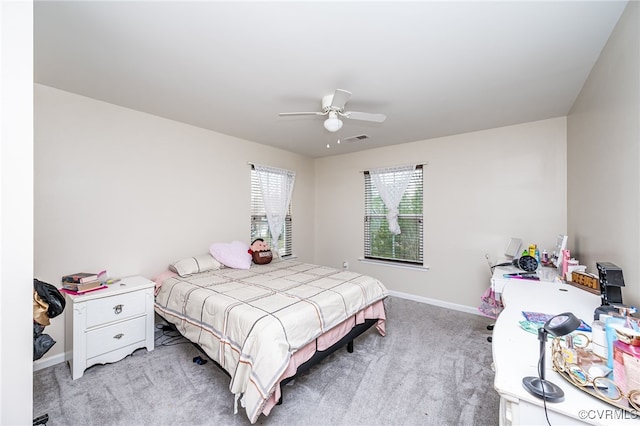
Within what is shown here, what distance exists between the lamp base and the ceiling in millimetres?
1786

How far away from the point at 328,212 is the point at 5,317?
14.0ft

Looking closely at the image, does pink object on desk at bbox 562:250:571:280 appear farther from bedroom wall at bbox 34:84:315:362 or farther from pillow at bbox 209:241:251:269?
bedroom wall at bbox 34:84:315:362

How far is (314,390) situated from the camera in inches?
78.6

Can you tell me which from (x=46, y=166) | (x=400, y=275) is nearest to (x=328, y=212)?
(x=400, y=275)

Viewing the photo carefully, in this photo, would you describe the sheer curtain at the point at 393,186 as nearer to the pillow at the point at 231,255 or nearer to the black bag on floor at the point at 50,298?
the pillow at the point at 231,255

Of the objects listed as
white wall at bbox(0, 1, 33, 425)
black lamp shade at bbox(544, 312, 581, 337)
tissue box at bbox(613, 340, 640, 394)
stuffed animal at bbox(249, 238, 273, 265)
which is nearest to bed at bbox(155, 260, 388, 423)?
stuffed animal at bbox(249, 238, 273, 265)

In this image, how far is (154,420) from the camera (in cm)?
169

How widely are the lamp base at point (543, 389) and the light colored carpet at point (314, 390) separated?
118 centimetres

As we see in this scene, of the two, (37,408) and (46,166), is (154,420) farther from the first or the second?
(46,166)

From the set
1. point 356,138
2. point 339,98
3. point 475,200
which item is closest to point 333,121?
point 339,98

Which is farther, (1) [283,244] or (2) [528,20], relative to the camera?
(1) [283,244]

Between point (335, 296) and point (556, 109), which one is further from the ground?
point (556, 109)

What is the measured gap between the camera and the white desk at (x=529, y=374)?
0.75 m

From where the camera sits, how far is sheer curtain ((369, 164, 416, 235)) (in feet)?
13.5
